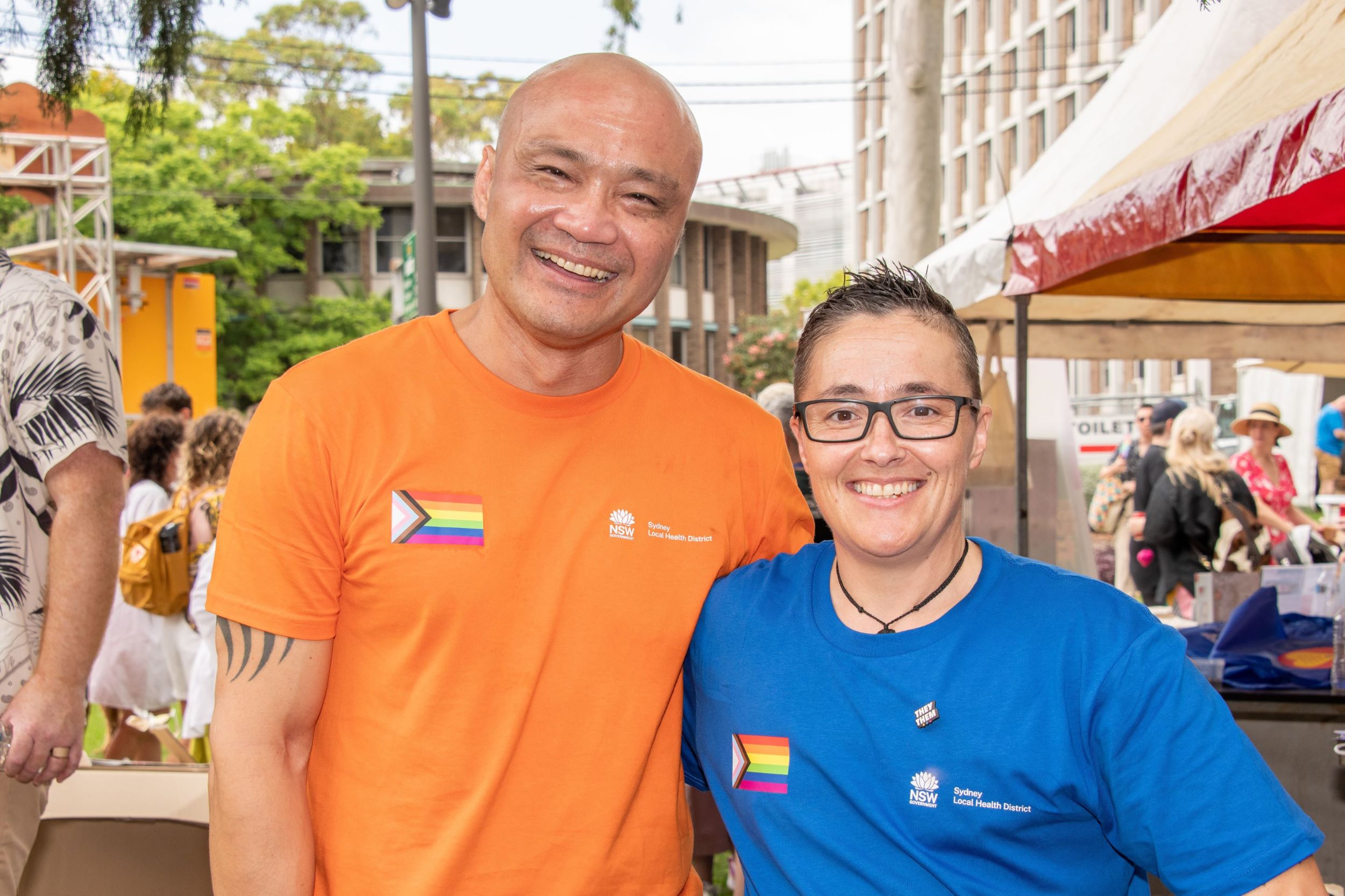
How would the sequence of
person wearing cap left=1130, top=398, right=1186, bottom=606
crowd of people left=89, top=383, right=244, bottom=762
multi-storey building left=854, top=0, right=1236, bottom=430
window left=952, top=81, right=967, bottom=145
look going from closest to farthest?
crowd of people left=89, top=383, right=244, bottom=762
person wearing cap left=1130, top=398, right=1186, bottom=606
multi-storey building left=854, top=0, right=1236, bottom=430
window left=952, top=81, right=967, bottom=145

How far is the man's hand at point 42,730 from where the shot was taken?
2.19 meters

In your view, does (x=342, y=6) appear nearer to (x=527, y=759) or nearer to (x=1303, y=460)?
(x=1303, y=460)

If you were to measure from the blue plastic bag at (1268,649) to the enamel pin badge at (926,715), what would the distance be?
2.67 metres

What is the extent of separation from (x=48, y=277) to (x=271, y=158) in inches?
1227

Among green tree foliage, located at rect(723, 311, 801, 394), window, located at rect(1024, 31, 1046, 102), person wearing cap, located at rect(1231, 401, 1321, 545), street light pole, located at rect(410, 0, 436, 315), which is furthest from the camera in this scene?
window, located at rect(1024, 31, 1046, 102)

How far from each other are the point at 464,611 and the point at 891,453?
2.36ft

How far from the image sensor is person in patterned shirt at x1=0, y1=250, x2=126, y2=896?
2238mm

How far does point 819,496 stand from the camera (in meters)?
1.90

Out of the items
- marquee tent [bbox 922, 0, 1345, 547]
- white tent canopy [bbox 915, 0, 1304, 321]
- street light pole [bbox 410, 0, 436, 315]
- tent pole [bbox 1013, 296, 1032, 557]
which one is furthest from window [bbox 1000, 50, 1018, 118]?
tent pole [bbox 1013, 296, 1032, 557]

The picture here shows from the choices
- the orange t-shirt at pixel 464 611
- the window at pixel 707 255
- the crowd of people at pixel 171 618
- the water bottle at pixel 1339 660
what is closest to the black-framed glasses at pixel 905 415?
the orange t-shirt at pixel 464 611

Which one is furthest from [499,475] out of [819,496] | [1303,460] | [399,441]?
[1303,460]

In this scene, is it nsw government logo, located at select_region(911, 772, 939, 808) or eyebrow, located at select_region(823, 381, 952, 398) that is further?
eyebrow, located at select_region(823, 381, 952, 398)

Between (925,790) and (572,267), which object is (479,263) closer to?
(572,267)

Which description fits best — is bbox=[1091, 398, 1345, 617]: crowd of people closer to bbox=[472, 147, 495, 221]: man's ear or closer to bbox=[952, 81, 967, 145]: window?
bbox=[472, 147, 495, 221]: man's ear
